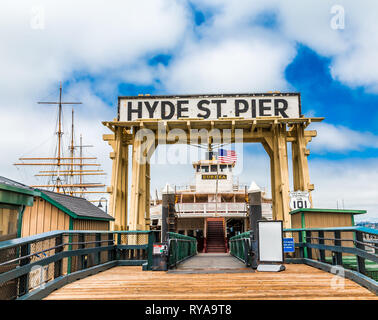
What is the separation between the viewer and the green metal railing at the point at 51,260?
17.8ft

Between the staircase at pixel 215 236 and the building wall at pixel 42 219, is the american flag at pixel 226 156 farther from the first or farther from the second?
the building wall at pixel 42 219

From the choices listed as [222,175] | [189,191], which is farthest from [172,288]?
[189,191]

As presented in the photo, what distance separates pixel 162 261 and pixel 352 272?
5094 mm

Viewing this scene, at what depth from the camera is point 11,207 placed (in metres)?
6.19

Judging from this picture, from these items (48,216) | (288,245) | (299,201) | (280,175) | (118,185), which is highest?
(280,175)

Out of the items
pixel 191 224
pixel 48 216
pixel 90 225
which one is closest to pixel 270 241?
pixel 90 225

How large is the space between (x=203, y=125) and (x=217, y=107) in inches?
43.4

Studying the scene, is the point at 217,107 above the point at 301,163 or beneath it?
above

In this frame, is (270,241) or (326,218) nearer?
(270,241)

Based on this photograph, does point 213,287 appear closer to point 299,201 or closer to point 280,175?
point 299,201

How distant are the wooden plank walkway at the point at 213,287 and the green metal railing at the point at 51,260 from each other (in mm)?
322

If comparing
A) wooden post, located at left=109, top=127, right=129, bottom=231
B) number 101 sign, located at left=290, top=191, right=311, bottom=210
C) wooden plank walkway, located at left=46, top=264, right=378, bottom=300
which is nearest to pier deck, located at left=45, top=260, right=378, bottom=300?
wooden plank walkway, located at left=46, top=264, right=378, bottom=300

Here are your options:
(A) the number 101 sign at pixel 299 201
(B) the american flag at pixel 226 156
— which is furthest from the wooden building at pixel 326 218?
(B) the american flag at pixel 226 156
